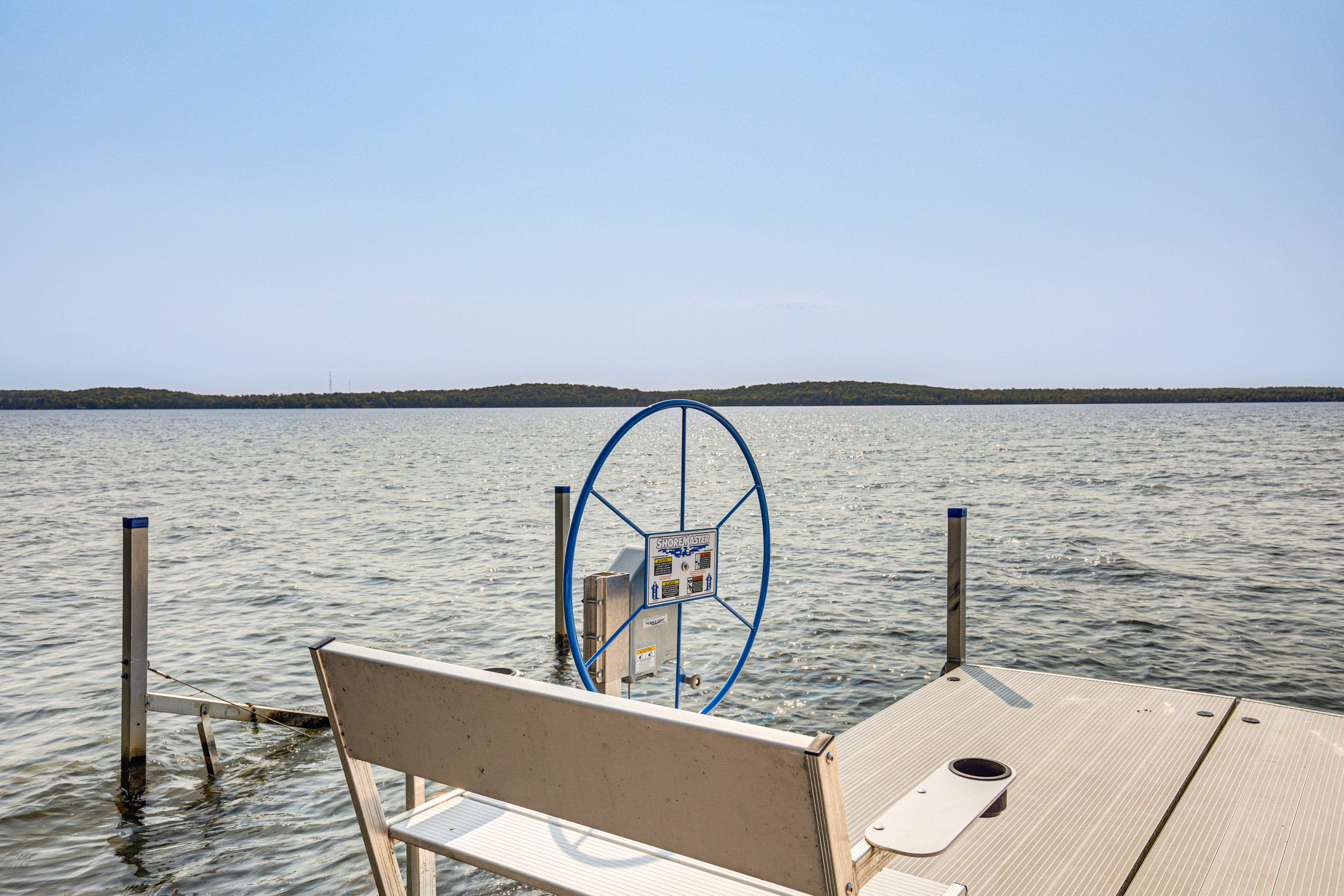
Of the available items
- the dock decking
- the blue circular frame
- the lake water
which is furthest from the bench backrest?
the lake water

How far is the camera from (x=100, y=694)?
8.46 meters

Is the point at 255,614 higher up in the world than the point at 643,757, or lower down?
lower down

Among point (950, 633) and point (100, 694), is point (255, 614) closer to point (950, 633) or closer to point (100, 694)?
point (100, 694)

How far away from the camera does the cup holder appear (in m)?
2.88

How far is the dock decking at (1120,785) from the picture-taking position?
384 centimetres

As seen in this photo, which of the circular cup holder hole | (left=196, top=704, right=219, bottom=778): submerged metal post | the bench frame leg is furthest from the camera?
(left=196, top=704, right=219, bottom=778): submerged metal post

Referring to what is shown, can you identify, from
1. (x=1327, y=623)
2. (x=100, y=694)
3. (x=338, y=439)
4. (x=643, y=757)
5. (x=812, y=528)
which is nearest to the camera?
(x=643, y=757)

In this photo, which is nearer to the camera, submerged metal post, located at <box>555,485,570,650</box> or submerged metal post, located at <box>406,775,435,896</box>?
submerged metal post, located at <box>406,775,435,896</box>

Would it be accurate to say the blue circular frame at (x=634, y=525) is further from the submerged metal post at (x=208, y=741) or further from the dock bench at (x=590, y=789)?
the submerged metal post at (x=208, y=741)

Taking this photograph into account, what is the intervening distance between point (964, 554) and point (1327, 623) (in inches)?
272

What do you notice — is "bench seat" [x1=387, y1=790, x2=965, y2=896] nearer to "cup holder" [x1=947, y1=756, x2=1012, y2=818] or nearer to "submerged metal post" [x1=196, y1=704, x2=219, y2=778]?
"cup holder" [x1=947, y1=756, x2=1012, y2=818]

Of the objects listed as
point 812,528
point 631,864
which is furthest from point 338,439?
point 631,864

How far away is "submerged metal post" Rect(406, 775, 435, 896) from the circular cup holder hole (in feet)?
6.08

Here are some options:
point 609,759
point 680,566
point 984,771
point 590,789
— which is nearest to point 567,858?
point 590,789
